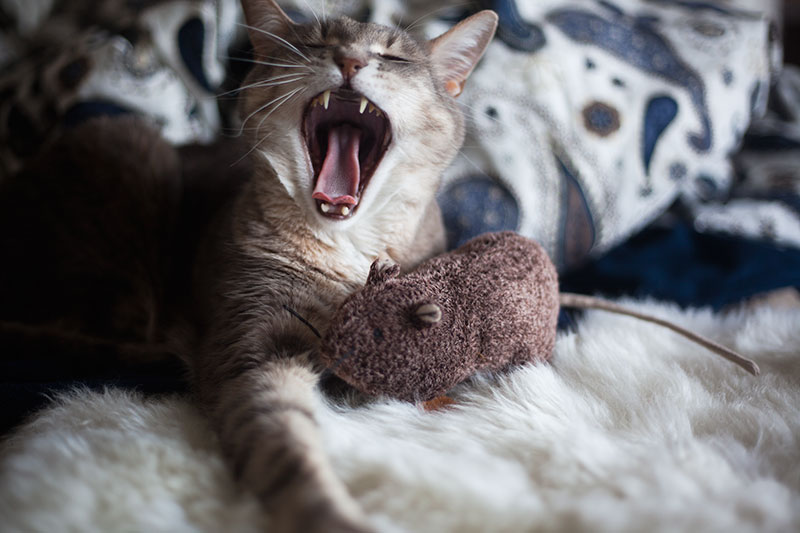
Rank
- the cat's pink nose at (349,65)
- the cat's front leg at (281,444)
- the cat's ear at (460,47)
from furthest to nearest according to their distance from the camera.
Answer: the cat's ear at (460,47) < the cat's pink nose at (349,65) < the cat's front leg at (281,444)

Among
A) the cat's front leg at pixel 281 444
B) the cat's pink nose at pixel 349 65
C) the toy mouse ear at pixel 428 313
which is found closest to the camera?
the cat's front leg at pixel 281 444

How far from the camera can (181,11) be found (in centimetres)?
133

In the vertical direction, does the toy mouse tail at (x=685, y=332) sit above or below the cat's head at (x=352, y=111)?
below

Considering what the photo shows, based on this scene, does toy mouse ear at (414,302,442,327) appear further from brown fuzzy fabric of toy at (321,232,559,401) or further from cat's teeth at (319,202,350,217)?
cat's teeth at (319,202,350,217)

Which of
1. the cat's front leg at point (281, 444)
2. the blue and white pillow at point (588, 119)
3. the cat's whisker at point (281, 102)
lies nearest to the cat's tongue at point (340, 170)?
the cat's whisker at point (281, 102)

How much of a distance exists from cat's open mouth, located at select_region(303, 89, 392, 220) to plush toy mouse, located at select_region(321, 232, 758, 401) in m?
0.18

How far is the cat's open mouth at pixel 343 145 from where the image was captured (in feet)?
2.66

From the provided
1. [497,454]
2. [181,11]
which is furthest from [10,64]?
[497,454]

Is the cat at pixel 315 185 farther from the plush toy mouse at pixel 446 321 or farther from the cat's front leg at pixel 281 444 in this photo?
the plush toy mouse at pixel 446 321

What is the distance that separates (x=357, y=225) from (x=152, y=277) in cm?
56

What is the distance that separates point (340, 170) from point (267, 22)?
1.00ft

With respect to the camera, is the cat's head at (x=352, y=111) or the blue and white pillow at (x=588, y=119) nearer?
the cat's head at (x=352, y=111)

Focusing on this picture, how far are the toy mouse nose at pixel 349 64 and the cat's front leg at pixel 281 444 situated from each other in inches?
16.8

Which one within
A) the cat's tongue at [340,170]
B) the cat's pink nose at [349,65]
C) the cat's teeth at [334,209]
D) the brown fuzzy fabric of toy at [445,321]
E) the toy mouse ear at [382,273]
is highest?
the cat's pink nose at [349,65]
